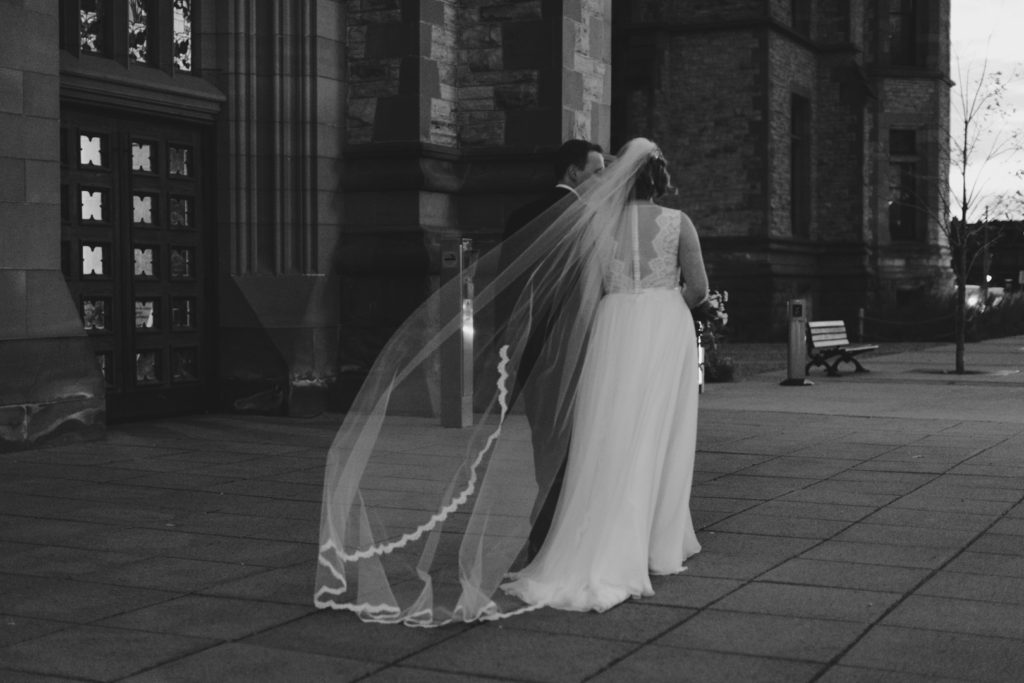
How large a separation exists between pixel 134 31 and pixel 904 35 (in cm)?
2710

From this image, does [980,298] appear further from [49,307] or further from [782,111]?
[49,307]

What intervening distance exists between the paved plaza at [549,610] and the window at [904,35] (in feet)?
85.9

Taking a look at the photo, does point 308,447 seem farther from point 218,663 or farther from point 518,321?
point 218,663

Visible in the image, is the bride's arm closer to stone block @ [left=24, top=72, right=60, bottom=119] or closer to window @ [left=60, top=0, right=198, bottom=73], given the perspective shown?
stone block @ [left=24, top=72, right=60, bottom=119]

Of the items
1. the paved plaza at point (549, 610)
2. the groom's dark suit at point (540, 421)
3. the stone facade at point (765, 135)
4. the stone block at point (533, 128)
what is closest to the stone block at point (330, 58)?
the stone block at point (533, 128)

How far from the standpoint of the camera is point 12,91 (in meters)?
10.1

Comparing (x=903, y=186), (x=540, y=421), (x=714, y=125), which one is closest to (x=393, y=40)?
(x=540, y=421)

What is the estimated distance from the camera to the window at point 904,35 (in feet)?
116

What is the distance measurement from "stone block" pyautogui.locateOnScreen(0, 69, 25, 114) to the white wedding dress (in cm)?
555

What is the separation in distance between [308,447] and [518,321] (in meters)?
4.44

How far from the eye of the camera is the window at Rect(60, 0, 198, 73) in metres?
11.5

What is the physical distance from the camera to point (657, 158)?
6.46m

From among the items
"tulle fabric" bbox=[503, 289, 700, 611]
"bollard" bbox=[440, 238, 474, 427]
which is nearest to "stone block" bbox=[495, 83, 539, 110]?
"bollard" bbox=[440, 238, 474, 427]

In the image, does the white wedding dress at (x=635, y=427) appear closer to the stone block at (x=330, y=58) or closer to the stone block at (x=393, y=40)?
the stone block at (x=393, y=40)
